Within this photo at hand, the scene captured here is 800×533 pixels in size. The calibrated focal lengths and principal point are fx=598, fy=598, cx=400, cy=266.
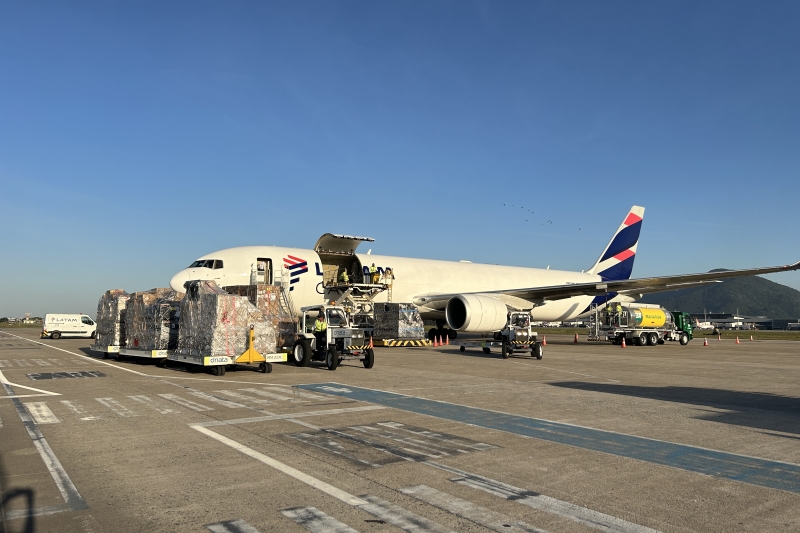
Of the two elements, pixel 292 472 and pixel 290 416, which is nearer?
pixel 292 472

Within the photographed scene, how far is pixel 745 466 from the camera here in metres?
6.27

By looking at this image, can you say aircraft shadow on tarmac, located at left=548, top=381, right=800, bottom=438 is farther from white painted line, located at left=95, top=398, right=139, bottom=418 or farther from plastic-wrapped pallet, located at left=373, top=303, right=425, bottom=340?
plastic-wrapped pallet, located at left=373, top=303, right=425, bottom=340

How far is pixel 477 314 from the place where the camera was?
24656 millimetres

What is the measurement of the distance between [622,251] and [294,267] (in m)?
24.5

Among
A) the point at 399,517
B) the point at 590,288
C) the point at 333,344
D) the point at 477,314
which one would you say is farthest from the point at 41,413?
the point at 590,288

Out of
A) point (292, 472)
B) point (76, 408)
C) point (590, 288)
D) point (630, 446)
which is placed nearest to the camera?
point (292, 472)

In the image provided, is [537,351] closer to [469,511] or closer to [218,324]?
[218,324]

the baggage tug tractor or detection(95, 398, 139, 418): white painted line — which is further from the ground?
the baggage tug tractor

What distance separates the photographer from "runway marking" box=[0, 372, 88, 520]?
15.4ft

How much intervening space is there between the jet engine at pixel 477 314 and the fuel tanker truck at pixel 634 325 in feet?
38.6

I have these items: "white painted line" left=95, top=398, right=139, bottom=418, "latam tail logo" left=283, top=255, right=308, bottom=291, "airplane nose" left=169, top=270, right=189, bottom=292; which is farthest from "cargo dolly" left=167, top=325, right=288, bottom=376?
"latam tail logo" left=283, top=255, right=308, bottom=291

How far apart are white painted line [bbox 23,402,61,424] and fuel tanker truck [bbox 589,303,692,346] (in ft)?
98.6

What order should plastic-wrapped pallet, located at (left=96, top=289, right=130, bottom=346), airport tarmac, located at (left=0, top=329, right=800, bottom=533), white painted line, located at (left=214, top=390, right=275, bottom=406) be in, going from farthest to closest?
plastic-wrapped pallet, located at (left=96, top=289, right=130, bottom=346) < white painted line, located at (left=214, top=390, right=275, bottom=406) < airport tarmac, located at (left=0, top=329, right=800, bottom=533)

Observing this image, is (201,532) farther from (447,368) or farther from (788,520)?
(447,368)
